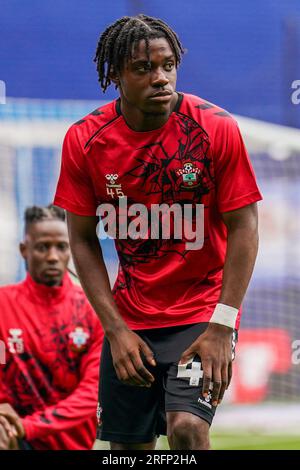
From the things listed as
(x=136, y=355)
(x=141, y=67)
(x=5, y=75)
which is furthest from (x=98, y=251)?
(x=5, y=75)

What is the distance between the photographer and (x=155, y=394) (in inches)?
179

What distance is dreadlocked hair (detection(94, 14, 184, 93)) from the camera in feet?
14.0

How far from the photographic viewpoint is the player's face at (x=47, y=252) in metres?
6.07

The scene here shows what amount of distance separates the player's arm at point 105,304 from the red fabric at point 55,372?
1259mm

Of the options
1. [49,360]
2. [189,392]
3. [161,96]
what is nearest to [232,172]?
[161,96]

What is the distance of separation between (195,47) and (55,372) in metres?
3.84

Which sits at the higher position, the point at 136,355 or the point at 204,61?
the point at 204,61

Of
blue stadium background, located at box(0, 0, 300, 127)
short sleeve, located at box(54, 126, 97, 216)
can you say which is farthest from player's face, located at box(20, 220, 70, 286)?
blue stadium background, located at box(0, 0, 300, 127)

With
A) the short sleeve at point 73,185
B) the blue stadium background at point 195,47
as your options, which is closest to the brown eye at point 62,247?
the short sleeve at point 73,185

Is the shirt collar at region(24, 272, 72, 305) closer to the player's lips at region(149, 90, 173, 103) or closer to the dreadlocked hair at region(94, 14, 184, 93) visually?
the dreadlocked hair at region(94, 14, 184, 93)

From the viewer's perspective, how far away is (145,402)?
15.0 ft

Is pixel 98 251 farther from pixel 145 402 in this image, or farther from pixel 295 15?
pixel 295 15

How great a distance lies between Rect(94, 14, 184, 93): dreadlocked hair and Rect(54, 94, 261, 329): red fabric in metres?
0.20

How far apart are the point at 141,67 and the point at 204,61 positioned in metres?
4.64
